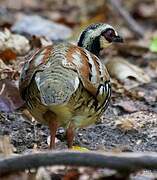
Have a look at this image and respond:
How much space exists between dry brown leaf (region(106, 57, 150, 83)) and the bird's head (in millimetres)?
1545

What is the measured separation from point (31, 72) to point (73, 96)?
0.31 m

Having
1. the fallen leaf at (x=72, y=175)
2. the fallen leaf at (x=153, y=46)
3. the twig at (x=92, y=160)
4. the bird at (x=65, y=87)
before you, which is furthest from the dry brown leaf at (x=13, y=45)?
the twig at (x=92, y=160)

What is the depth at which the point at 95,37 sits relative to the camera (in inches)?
211

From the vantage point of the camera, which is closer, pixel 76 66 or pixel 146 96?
pixel 76 66

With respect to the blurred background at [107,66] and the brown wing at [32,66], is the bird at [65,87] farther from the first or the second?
the blurred background at [107,66]

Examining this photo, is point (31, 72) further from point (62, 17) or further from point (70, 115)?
point (62, 17)

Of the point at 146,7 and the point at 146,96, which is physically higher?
the point at 146,7

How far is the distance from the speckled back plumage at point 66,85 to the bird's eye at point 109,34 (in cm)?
81

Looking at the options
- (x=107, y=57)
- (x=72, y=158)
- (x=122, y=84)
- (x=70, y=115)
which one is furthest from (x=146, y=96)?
(x=72, y=158)

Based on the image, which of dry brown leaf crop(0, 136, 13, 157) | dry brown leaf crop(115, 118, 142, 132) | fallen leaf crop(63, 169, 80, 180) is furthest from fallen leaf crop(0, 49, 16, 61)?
fallen leaf crop(63, 169, 80, 180)

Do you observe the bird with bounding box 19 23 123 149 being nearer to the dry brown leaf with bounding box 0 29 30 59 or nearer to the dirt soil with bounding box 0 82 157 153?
the dirt soil with bounding box 0 82 157 153

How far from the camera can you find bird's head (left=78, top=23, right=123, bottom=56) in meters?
5.34

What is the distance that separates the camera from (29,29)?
8.41m

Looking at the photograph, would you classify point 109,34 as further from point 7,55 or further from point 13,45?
point 13,45
